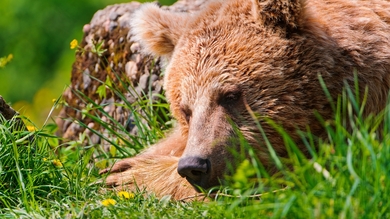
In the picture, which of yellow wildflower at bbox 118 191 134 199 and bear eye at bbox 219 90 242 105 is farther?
bear eye at bbox 219 90 242 105

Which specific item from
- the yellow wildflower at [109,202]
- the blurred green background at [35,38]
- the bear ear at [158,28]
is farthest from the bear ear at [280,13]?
the blurred green background at [35,38]

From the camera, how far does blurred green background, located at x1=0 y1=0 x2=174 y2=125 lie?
13.5 m

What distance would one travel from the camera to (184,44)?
5406 millimetres

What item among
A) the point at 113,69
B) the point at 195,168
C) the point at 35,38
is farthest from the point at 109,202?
the point at 35,38

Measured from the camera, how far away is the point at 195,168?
15.4 ft

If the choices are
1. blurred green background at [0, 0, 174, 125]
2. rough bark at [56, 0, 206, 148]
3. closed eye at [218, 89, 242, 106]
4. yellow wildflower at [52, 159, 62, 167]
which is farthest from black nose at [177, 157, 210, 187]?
blurred green background at [0, 0, 174, 125]

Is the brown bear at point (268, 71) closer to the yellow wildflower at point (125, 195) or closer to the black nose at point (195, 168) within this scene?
the black nose at point (195, 168)

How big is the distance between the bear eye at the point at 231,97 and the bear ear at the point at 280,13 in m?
0.49

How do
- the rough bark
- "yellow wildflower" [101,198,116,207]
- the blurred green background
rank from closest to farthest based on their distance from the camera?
"yellow wildflower" [101,198,116,207]
the rough bark
the blurred green background

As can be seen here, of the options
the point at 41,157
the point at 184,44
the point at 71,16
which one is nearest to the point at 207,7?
the point at 184,44

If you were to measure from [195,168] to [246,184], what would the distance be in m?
1.05

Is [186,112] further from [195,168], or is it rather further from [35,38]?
[35,38]

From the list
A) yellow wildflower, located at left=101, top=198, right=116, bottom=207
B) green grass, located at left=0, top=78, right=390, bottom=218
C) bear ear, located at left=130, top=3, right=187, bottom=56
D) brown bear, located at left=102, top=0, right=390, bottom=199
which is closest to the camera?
green grass, located at left=0, top=78, right=390, bottom=218

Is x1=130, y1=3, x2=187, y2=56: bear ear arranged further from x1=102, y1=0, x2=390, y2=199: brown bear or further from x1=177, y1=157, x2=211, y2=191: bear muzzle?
x1=177, y1=157, x2=211, y2=191: bear muzzle
